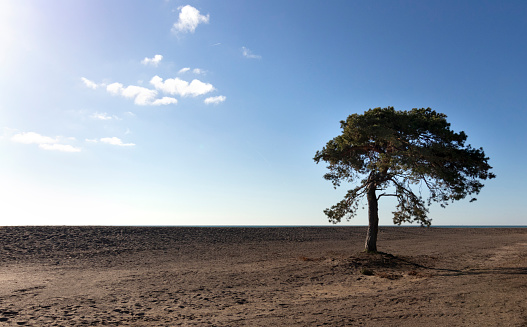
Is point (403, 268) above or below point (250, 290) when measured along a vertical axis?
below

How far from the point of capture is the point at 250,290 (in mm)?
12148

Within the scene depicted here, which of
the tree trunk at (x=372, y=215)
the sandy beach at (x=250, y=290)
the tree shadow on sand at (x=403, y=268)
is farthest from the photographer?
the tree trunk at (x=372, y=215)

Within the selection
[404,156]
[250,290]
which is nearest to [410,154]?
[404,156]

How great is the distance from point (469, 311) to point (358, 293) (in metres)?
3.57

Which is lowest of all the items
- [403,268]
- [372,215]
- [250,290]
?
[403,268]

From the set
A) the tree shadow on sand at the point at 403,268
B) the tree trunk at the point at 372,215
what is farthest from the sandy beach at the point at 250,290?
the tree trunk at the point at 372,215

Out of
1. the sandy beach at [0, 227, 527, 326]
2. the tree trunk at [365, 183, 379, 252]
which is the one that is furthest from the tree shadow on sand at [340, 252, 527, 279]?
the tree trunk at [365, 183, 379, 252]

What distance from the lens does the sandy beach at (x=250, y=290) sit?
8508mm

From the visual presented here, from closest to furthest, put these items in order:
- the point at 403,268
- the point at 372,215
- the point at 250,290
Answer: the point at 250,290 < the point at 403,268 < the point at 372,215

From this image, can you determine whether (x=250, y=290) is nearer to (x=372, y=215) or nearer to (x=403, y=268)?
(x=403, y=268)

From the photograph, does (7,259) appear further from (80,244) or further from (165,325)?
Result: (165,325)

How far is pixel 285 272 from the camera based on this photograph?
1603cm

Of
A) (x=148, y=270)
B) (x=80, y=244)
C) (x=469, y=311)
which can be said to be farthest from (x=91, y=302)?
(x=80, y=244)

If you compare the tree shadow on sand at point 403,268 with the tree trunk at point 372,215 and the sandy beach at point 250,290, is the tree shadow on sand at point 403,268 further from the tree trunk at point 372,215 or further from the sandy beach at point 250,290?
the tree trunk at point 372,215
